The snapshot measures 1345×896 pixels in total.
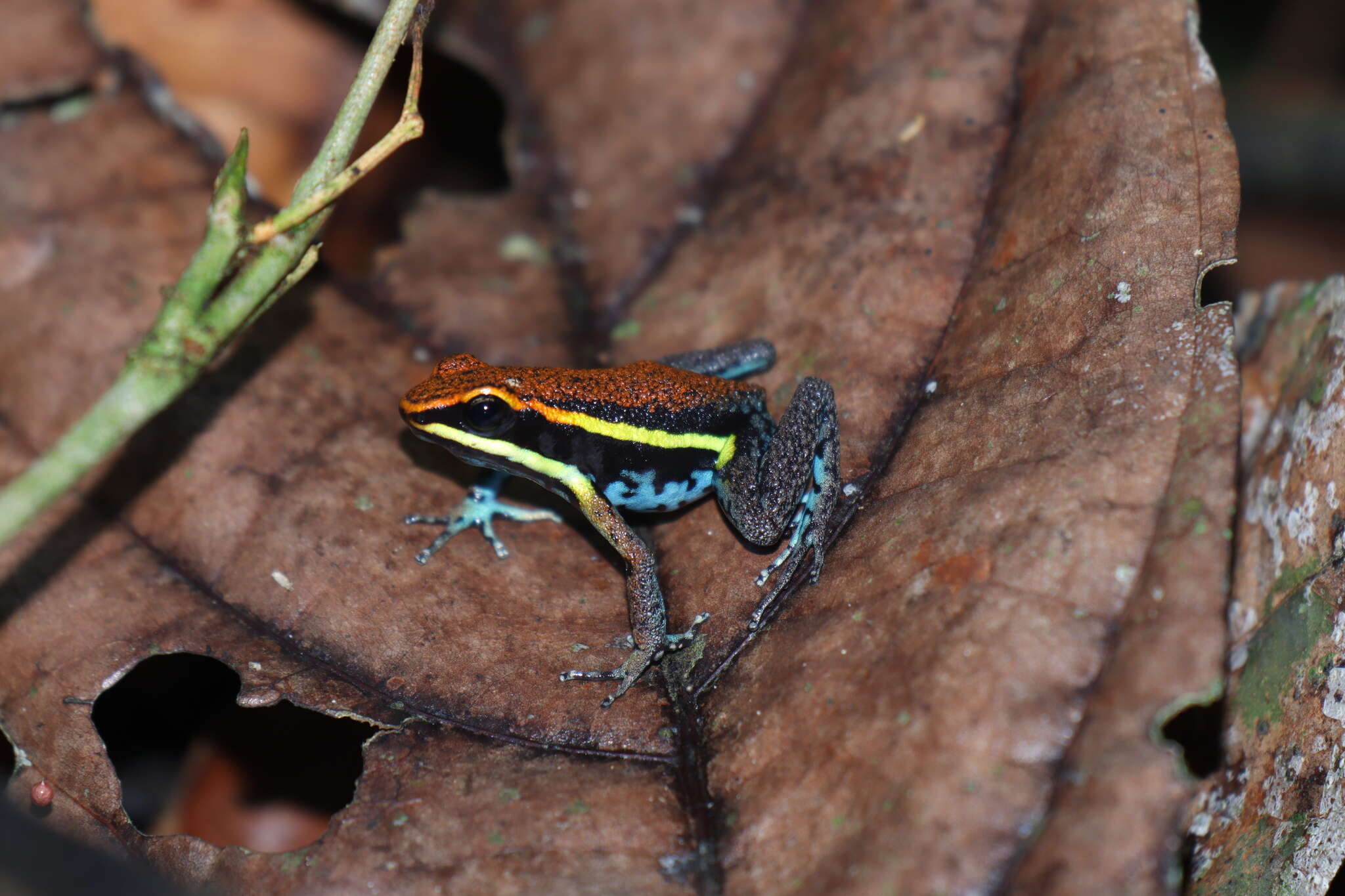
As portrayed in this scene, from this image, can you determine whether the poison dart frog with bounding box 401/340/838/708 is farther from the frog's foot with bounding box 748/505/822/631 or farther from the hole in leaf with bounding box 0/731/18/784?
the hole in leaf with bounding box 0/731/18/784

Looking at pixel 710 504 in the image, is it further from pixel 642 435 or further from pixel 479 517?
pixel 479 517

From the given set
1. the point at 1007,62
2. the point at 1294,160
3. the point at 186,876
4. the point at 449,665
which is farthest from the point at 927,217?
the point at 1294,160

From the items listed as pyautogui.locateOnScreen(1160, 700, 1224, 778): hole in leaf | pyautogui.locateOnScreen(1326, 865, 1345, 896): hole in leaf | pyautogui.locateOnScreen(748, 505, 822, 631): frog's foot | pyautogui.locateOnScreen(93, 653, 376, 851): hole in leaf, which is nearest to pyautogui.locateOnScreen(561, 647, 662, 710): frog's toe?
pyautogui.locateOnScreen(748, 505, 822, 631): frog's foot

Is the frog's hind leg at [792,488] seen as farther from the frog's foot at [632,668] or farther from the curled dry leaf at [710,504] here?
the frog's foot at [632,668]

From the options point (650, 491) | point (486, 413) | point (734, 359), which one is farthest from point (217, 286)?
point (734, 359)

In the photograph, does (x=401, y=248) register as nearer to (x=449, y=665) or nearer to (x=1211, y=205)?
(x=449, y=665)

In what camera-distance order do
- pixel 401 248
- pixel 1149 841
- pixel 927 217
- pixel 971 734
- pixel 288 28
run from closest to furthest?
pixel 1149 841
pixel 971 734
pixel 927 217
pixel 401 248
pixel 288 28

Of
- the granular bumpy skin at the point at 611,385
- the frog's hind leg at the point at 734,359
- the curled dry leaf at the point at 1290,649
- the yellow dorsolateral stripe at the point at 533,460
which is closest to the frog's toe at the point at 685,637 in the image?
the yellow dorsolateral stripe at the point at 533,460
